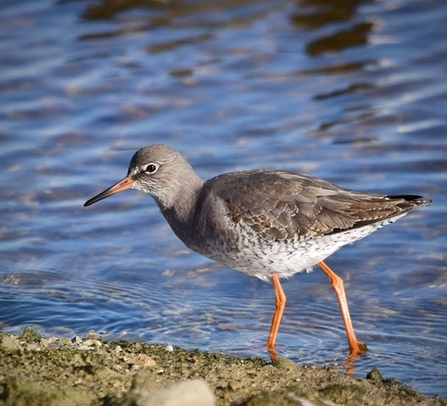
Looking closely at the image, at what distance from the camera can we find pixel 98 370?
19.3ft

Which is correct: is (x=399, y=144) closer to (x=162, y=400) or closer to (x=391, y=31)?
(x=391, y=31)

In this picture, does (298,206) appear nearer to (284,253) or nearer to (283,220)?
(283,220)

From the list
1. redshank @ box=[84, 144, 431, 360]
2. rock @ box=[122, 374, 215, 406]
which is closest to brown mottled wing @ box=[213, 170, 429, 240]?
redshank @ box=[84, 144, 431, 360]

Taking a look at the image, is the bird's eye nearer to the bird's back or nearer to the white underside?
the bird's back

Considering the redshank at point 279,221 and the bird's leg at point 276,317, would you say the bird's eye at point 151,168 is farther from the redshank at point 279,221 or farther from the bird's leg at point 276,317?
the bird's leg at point 276,317

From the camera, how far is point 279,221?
7.80 m

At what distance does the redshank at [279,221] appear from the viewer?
7.75 meters

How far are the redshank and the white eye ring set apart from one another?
53cm

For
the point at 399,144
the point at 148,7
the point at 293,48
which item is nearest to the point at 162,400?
the point at 399,144

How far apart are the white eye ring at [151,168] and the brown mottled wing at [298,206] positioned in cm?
68

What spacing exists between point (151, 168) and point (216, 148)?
3841 millimetres

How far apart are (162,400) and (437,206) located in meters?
6.15

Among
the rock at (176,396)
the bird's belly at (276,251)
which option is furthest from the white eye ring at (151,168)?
the rock at (176,396)

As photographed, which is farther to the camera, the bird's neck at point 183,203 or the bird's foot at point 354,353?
the bird's neck at point 183,203
